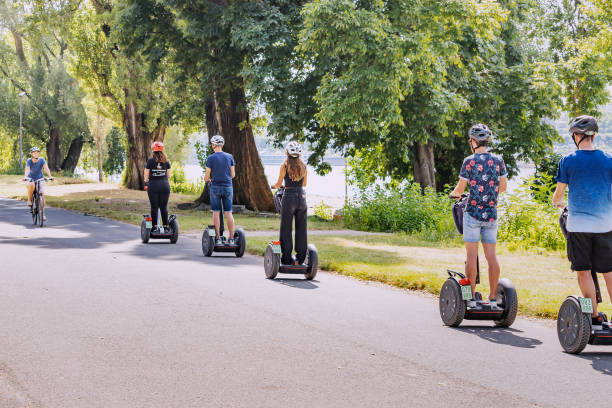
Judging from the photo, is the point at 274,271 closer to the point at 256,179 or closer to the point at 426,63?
the point at 426,63

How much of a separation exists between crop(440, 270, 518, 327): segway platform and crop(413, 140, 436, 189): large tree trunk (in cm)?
1759

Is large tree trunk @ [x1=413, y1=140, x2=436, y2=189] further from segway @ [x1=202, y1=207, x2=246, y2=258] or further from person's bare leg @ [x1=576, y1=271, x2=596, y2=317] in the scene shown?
person's bare leg @ [x1=576, y1=271, x2=596, y2=317]

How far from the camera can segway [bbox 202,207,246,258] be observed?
43.4ft

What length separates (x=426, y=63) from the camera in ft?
61.2

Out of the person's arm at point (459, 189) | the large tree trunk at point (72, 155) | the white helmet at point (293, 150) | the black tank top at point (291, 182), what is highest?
the large tree trunk at point (72, 155)

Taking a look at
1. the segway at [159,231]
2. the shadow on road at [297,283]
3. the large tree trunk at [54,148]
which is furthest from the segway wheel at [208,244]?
the large tree trunk at [54,148]

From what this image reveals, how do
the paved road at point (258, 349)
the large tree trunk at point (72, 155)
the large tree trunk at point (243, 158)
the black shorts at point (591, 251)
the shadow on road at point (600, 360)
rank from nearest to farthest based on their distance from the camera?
the paved road at point (258, 349) < the shadow on road at point (600, 360) < the black shorts at point (591, 251) < the large tree trunk at point (243, 158) < the large tree trunk at point (72, 155)

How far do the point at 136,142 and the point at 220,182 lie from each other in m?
26.4

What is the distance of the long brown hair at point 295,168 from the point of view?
10516 mm

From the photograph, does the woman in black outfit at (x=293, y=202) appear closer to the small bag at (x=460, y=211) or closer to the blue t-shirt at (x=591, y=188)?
the small bag at (x=460, y=211)

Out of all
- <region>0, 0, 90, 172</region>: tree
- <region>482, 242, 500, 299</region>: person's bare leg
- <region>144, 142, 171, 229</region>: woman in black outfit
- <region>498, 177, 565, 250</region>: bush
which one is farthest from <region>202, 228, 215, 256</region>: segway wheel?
<region>0, 0, 90, 172</region>: tree

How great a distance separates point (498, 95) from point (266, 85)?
7792 mm

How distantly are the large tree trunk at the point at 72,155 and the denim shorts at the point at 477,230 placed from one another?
184 ft

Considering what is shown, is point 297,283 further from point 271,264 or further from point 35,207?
point 35,207
